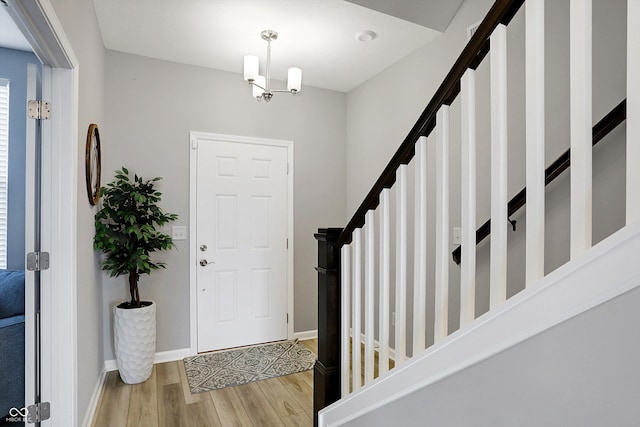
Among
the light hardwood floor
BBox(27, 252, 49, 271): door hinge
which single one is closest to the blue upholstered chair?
the light hardwood floor

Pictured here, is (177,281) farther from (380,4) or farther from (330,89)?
(380,4)

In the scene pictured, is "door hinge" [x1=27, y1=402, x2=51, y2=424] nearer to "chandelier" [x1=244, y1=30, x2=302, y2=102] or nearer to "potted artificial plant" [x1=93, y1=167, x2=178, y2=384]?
"potted artificial plant" [x1=93, y1=167, x2=178, y2=384]

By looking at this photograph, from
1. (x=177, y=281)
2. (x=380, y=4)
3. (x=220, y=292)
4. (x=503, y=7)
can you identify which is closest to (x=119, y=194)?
(x=177, y=281)

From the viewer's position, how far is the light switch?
10.4 ft

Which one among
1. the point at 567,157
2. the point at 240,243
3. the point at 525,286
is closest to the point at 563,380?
the point at 525,286

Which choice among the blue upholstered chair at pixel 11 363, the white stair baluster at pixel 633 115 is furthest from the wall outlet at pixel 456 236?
the blue upholstered chair at pixel 11 363

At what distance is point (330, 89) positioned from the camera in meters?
3.94

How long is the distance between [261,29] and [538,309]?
2668 millimetres

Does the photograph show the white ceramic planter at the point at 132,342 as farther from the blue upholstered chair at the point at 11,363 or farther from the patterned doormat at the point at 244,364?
the blue upholstered chair at the point at 11,363

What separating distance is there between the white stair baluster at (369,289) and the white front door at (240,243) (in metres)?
2.20

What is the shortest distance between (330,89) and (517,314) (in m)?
3.53

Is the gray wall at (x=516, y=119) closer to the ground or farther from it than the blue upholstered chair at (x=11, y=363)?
farther from it

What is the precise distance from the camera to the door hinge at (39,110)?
5.35ft

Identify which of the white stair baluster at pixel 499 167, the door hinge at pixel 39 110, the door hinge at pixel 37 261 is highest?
the door hinge at pixel 39 110
